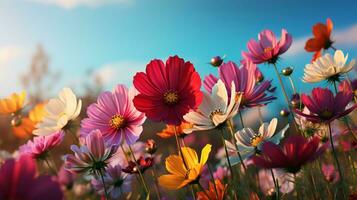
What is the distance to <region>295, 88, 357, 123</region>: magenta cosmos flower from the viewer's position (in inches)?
46.6

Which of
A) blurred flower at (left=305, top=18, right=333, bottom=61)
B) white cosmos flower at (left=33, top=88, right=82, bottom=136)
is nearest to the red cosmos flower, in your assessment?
white cosmos flower at (left=33, top=88, right=82, bottom=136)

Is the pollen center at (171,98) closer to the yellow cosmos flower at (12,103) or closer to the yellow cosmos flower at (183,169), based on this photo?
the yellow cosmos flower at (183,169)

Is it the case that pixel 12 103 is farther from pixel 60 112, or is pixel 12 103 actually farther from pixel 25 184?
pixel 25 184

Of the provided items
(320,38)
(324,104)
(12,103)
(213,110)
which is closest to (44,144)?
(213,110)

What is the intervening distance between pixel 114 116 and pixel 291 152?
0.55 metres

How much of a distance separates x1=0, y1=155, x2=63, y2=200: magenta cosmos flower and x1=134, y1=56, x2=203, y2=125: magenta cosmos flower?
546mm

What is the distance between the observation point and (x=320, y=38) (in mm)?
2152

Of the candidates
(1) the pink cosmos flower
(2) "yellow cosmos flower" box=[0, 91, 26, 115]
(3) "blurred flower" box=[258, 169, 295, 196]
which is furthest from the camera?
(2) "yellow cosmos flower" box=[0, 91, 26, 115]

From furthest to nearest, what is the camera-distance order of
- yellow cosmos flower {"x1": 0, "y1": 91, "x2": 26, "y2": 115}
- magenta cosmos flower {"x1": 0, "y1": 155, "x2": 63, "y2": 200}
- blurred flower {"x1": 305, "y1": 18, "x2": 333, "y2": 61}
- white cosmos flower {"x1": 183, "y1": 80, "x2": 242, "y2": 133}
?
yellow cosmos flower {"x1": 0, "y1": 91, "x2": 26, "y2": 115} < blurred flower {"x1": 305, "y1": 18, "x2": 333, "y2": 61} < white cosmos flower {"x1": 183, "y1": 80, "x2": 242, "y2": 133} < magenta cosmos flower {"x1": 0, "y1": 155, "x2": 63, "y2": 200}

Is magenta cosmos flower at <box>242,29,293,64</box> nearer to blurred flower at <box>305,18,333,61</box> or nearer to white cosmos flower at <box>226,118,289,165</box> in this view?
white cosmos flower at <box>226,118,289,165</box>

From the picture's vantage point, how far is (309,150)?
911mm

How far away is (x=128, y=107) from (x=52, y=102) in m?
0.37

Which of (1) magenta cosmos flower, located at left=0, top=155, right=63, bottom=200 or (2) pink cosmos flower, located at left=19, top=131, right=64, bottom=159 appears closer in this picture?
(1) magenta cosmos flower, located at left=0, top=155, right=63, bottom=200

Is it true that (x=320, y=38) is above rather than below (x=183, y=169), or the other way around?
above
